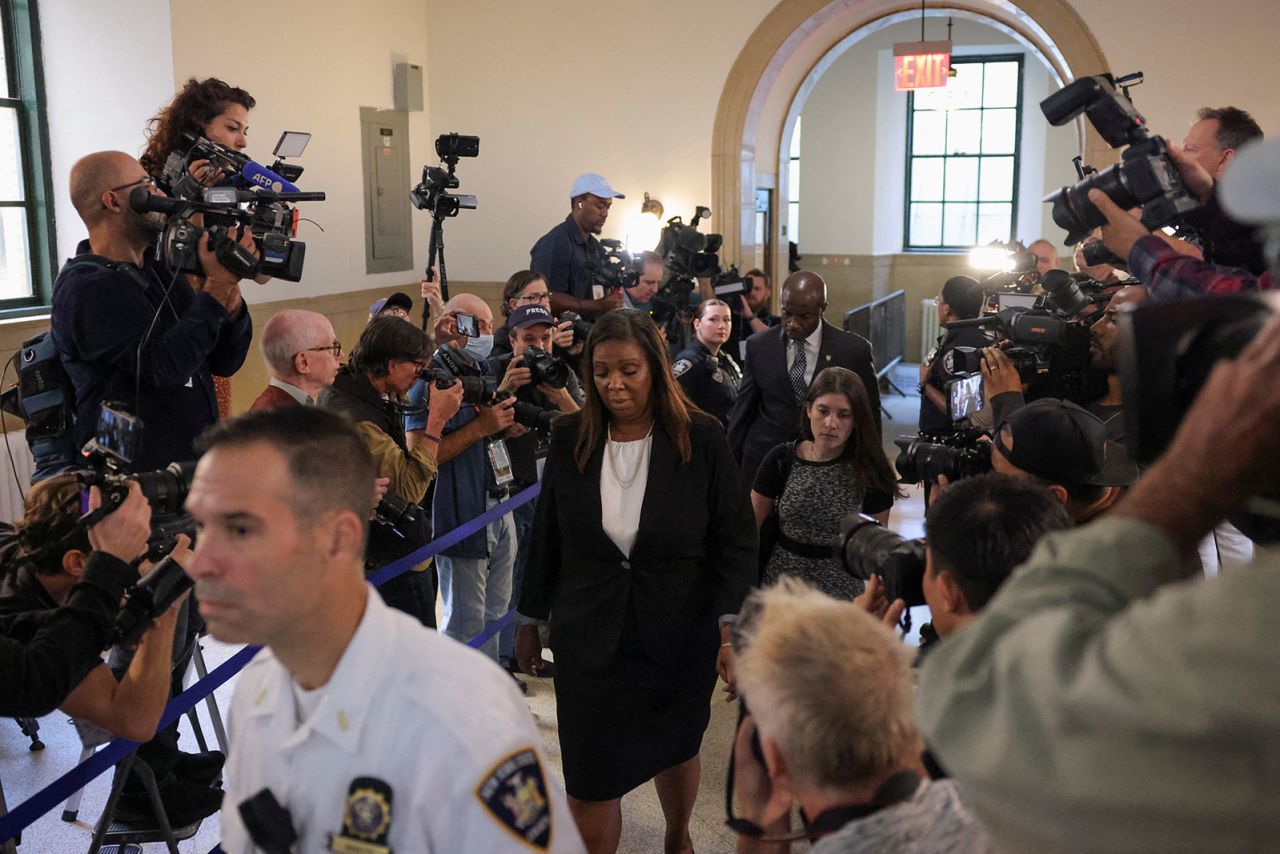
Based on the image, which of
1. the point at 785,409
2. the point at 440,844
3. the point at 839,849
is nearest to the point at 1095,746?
the point at 839,849

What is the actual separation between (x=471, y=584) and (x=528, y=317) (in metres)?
1.08

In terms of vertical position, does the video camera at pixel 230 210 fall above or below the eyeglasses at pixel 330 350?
above

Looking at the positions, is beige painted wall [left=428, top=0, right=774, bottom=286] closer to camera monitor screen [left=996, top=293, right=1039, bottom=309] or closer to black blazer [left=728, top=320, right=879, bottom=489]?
black blazer [left=728, top=320, right=879, bottom=489]

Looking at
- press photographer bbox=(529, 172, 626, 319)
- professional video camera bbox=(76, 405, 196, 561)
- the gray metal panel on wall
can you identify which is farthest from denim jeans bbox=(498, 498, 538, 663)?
the gray metal panel on wall

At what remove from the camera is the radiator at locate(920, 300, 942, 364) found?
14297 mm

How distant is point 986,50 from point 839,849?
46.9 ft

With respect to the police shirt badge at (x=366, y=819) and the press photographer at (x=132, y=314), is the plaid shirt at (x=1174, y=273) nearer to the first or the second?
the police shirt badge at (x=366, y=819)

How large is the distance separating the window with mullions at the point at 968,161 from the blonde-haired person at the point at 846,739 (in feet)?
45.1

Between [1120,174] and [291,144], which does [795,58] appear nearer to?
[291,144]

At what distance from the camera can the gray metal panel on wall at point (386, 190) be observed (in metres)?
8.78

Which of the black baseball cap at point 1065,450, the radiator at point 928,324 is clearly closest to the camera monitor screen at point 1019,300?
the black baseball cap at point 1065,450

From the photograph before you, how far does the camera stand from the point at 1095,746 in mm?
861

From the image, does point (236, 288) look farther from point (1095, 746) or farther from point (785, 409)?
point (1095, 746)

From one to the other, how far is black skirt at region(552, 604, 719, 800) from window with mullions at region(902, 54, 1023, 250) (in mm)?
12488
